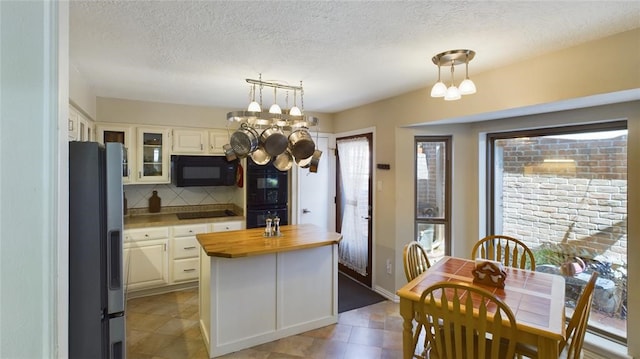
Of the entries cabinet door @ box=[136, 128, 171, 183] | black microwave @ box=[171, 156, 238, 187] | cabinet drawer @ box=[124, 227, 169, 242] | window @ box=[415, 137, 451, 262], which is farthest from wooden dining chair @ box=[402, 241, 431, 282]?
cabinet door @ box=[136, 128, 171, 183]

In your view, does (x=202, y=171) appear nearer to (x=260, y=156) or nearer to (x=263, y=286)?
(x=260, y=156)

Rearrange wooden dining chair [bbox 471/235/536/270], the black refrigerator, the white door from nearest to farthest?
the black refrigerator, wooden dining chair [bbox 471/235/536/270], the white door

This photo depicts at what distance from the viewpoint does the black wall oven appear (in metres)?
4.16

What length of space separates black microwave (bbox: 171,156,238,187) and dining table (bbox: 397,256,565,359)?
2856 millimetres

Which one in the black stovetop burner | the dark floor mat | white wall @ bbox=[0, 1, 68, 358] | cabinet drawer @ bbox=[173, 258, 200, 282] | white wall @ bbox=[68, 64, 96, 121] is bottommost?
the dark floor mat

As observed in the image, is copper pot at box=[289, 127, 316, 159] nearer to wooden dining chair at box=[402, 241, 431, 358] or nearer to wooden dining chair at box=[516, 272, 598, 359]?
wooden dining chair at box=[402, 241, 431, 358]

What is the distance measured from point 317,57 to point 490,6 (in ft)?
3.81

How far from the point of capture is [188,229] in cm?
390

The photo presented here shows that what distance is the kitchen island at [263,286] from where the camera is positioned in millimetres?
2600

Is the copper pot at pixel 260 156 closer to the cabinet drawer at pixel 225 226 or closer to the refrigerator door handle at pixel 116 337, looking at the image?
the refrigerator door handle at pixel 116 337

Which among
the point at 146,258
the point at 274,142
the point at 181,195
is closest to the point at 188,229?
the point at 146,258

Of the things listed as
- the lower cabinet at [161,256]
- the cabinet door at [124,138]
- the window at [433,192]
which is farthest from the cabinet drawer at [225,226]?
the window at [433,192]

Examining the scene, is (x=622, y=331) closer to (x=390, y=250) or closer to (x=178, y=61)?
(x=390, y=250)

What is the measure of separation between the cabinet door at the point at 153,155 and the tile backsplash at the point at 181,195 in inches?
12.8
